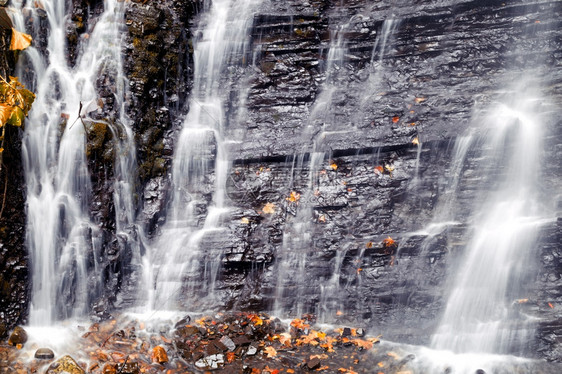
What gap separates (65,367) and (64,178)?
2.92 metres

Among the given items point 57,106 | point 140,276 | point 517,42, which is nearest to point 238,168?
point 140,276

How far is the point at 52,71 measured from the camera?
712 cm

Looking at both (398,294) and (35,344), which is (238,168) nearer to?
(398,294)

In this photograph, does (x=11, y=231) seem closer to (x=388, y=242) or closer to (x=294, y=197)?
(x=294, y=197)

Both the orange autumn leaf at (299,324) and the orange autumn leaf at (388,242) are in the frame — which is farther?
the orange autumn leaf at (388,242)

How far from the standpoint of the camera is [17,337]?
5676mm

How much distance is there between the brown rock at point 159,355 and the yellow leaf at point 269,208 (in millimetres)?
2908

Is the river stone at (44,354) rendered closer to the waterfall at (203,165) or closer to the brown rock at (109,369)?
the brown rock at (109,369)

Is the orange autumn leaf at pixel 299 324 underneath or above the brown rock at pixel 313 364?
above

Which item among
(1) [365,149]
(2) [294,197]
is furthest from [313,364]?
(1) [365,149]

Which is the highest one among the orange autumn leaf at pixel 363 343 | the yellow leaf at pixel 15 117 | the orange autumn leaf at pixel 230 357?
the yellow leaf at pixel 15 117

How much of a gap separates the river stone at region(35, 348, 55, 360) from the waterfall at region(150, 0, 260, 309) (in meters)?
1.67

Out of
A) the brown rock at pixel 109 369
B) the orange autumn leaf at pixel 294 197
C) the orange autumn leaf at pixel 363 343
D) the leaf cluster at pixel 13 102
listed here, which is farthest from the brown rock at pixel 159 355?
the leaf cluster at pixel 13 102

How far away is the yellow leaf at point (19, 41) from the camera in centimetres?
629
